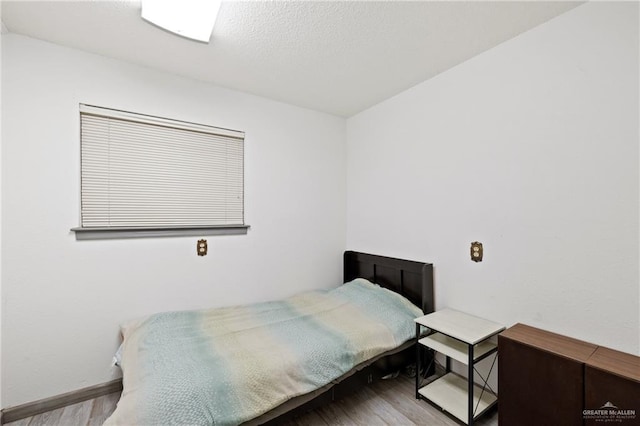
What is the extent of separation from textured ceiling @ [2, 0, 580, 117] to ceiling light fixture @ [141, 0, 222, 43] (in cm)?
7

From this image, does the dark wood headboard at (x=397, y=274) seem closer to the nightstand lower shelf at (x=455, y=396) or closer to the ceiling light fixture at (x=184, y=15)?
the nightstand lower shelf at (x=455, y=396)

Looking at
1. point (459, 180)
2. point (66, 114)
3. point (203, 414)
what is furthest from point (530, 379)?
point (66, 114)

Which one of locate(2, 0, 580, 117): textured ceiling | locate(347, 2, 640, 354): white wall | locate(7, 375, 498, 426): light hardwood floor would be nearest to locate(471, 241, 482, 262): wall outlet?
locate(347, 2, 640, 354): white wall

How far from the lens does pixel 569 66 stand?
1.55 metres

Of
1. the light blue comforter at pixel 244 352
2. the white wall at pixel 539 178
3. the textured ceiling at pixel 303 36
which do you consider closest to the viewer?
the light blue comforter at pixel 244 352

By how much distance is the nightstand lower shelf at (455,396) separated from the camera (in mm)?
1701

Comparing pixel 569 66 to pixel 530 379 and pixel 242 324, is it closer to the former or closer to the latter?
→ pixel 530 379

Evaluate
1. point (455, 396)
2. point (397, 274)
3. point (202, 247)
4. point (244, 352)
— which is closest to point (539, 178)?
point (397, 274)

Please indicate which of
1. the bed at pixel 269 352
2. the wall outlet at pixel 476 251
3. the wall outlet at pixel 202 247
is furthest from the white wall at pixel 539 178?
the wall outlet at pixel 202 247

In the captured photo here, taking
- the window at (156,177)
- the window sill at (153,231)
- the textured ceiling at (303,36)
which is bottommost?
the window sill at (153,231)

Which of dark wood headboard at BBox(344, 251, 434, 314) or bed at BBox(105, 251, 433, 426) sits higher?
dark wood headboard at BBox(344, 251, 434, 314)

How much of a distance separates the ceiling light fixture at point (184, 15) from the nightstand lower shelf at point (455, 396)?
8.88ft

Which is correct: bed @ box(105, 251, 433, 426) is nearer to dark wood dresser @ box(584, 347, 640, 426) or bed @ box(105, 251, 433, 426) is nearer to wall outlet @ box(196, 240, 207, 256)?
wall outlet @ box(196, 240, 207, 256)

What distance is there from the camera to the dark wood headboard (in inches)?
88.4
